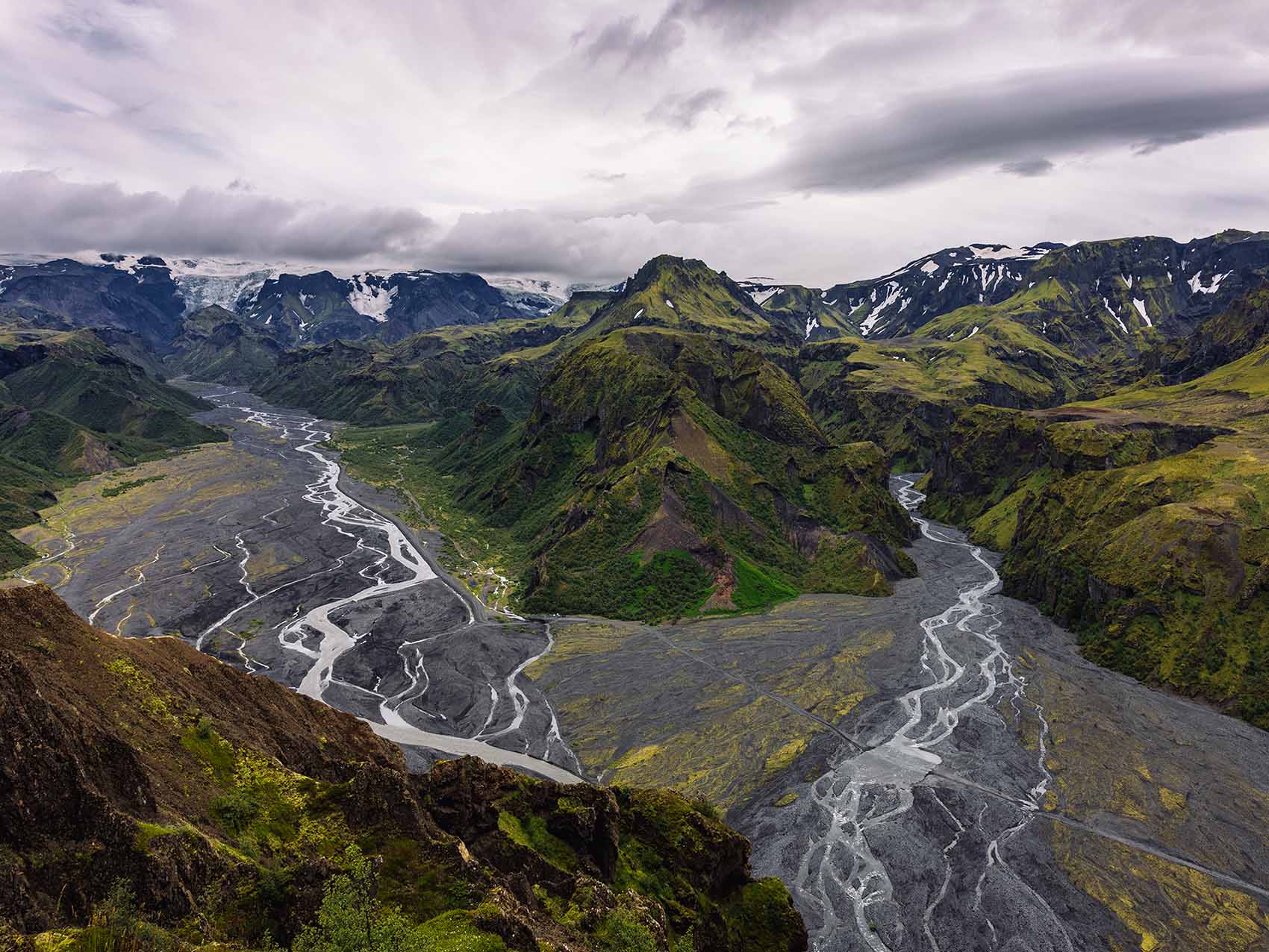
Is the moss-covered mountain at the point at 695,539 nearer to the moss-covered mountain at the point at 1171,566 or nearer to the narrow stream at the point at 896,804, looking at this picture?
the moss-covered mountain at the point at 1171,566

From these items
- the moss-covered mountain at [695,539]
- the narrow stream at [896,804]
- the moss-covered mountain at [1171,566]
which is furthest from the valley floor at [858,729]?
the moss-covered mountain at [695,539]

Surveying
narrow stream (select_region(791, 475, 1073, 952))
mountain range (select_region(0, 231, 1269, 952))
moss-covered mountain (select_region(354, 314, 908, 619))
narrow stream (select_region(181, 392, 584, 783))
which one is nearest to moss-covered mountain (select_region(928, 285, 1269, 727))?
mountain range (select_region(0, 231, 1269, 952))

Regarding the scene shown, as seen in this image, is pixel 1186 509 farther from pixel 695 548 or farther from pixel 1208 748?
pixel 695 548

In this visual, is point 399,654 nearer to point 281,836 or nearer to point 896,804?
point 896,804

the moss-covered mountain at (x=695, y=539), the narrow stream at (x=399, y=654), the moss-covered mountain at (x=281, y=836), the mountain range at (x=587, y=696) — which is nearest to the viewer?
the moss-covered mountain at (x=281, y=836)

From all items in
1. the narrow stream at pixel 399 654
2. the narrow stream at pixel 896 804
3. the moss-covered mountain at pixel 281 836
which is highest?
the moss-covered mountain at pixel 281 836
